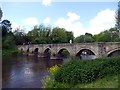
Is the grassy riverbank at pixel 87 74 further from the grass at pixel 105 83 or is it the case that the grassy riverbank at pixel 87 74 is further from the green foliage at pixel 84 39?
the green foliage at pixel 84 39

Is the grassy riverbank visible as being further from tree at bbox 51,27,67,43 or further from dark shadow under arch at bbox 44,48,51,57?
tree at bbox 51,27,67,43

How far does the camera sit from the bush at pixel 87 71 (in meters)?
15.8

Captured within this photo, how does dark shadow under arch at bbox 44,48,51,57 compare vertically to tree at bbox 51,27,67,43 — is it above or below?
below

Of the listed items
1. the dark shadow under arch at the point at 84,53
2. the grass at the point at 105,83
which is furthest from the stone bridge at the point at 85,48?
the grass at the point at 105,83

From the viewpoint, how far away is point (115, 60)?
16.8m

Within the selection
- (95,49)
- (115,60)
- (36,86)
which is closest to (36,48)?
(95,49)

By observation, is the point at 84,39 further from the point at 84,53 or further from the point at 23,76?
the point at 23,76

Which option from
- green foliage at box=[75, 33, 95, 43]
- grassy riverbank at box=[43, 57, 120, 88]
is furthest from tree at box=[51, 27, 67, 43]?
grassy riverbank at box=[43, 57, 120, 88]

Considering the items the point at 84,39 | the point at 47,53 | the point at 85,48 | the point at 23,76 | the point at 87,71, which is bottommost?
the point at 23,76

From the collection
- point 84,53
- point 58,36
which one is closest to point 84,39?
point 58,36

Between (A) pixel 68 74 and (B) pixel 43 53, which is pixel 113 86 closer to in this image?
(A) pixel 68 74

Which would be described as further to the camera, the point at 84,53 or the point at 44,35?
the point at 44,35

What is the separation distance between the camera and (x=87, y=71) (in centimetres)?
1571

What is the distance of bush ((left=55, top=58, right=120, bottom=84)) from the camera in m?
15.8
